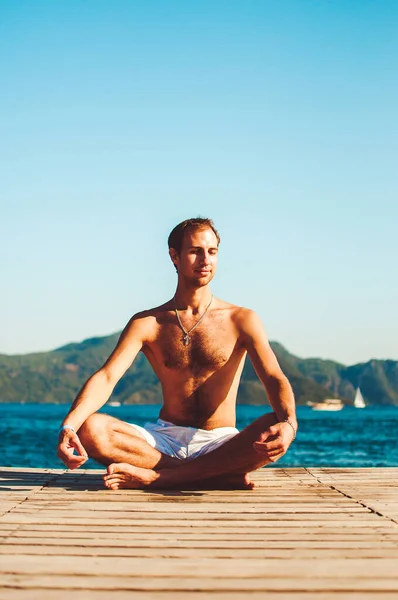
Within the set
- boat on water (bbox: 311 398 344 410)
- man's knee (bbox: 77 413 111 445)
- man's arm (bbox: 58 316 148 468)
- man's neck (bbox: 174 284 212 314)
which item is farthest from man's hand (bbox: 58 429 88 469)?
boat on water (bbox: 311 398 344 410)

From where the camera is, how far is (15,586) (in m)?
2.52

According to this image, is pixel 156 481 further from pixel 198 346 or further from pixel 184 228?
pixel 184 228

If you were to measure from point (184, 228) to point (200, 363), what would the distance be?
96cm

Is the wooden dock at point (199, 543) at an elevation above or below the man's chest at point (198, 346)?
below

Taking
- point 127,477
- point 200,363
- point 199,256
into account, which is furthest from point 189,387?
point 199,256

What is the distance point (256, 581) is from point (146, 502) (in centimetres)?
187

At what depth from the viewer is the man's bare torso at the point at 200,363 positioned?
5.34 metres

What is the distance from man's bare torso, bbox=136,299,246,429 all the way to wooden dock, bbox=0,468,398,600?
0.67 m

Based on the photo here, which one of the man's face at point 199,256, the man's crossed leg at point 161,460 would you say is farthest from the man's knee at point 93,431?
the man's face at point 199,256

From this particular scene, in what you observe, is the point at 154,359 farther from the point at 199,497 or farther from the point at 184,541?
the point at 184,541

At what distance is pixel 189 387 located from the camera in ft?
17.7

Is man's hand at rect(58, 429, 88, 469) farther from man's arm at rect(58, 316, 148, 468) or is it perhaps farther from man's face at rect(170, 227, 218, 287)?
man's face at rect(170, 227, 218, 287)

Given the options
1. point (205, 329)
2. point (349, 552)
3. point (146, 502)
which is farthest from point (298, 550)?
point (205, 329)

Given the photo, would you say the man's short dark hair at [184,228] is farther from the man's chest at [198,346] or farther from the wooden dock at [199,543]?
the wooden dock at [199,543]
